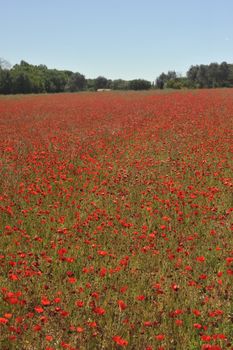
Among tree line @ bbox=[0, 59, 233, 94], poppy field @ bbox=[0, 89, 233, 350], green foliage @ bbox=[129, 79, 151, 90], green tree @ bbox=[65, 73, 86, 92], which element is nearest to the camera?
poppy field @ bbox=[0, 89, 233, 350]

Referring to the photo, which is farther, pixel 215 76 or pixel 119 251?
pixel 215 76

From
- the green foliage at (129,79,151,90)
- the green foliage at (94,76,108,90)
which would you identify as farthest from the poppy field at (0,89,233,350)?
the green foliage at (94,76,108,90)

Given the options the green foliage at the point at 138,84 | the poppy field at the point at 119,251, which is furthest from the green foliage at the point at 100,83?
the poppy field at the point at 119,251

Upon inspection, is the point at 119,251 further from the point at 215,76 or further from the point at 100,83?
the point at 100,83

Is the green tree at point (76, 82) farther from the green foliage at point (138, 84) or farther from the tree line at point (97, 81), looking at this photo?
the green foliage at point (138, 84)

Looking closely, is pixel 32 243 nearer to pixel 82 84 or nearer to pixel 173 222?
pixel 173 222

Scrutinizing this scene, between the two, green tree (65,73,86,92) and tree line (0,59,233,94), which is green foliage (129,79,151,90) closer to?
tree line (0,59,233,94)

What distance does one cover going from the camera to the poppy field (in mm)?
4012

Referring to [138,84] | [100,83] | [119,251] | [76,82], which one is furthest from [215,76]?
[119,251]

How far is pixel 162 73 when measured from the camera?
465 ft

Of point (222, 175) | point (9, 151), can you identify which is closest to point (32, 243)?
point (222, 175)

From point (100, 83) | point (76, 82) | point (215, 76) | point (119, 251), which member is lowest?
point (100, 83)

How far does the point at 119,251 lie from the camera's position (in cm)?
582

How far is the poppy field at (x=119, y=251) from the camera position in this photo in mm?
4012
